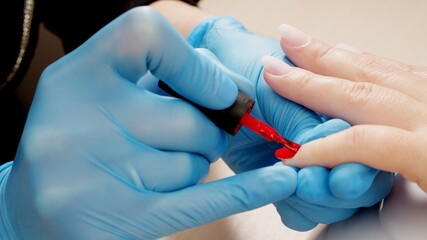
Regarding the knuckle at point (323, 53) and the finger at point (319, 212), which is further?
the knuckle at point (323, 53)

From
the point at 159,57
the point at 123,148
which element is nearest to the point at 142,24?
the point at 159,57

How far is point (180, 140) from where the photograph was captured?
59 centimetres

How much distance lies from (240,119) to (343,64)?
249 mm

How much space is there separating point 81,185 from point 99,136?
2.7 inches

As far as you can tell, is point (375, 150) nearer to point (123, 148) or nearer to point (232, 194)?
point (232, 194)

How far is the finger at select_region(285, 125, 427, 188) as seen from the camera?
56 cm

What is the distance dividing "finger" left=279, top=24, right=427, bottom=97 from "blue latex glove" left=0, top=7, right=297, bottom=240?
0.21 metres

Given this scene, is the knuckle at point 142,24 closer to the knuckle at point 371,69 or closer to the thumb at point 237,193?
the thumb at point 237,193

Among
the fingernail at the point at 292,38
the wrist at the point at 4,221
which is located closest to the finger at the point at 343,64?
the fingernail at the point at 292,38

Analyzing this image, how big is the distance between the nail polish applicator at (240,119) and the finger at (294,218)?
9cm

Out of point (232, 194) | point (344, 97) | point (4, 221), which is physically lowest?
point (4, 221)

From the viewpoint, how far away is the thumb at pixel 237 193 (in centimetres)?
57

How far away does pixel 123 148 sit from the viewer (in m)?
0.57

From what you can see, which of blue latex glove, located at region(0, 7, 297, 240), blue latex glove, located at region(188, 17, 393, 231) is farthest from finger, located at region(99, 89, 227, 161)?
blue latex glove, located at region(188, 17, 393, 231)
